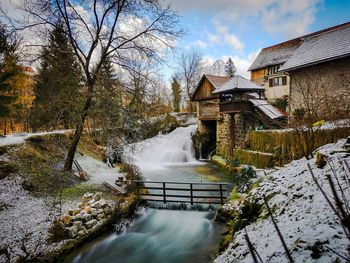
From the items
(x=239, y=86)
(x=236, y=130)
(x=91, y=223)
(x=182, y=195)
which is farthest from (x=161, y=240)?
(x=236, y=130)

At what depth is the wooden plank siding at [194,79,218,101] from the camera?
1826 cm

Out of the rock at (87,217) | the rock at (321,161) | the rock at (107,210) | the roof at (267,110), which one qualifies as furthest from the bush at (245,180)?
the roof at (267,110)

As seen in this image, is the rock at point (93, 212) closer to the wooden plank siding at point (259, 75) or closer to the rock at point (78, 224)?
the rock at point (78, 224)

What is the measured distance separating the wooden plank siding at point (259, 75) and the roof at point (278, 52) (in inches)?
26.5

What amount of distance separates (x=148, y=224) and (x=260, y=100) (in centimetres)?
1321

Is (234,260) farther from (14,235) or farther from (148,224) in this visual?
(14,235)

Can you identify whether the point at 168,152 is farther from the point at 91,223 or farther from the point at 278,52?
the point at 278,52

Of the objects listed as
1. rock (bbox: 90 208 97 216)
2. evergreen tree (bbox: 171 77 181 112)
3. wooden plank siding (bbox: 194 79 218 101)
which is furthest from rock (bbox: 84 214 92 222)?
evergreen tree (bbox: 171 77 181 112)

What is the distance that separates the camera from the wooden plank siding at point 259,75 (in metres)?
28.2

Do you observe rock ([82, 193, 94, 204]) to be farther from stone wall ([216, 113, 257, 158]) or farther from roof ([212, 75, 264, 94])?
roof ([212, 75, 264, 94])

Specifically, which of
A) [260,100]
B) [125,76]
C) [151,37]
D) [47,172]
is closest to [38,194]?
[47,172]

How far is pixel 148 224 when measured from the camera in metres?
6.94

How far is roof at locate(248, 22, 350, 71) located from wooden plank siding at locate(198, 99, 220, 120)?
14.8 m

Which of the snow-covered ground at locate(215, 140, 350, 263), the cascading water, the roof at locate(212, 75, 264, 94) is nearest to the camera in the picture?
the snow-covered ground at locate(215, 140, 350, 263)
